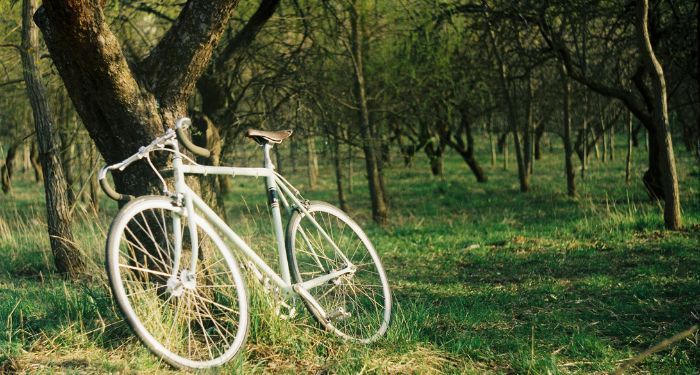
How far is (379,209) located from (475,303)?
665cm

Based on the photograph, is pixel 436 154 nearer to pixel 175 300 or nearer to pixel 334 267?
pixel 334 267

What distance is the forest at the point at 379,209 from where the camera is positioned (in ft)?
13.9

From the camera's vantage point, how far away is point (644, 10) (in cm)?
856

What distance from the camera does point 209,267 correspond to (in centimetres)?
398

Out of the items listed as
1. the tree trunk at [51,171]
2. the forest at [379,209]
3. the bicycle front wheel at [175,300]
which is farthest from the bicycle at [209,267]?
the tree trunk at [51,171]

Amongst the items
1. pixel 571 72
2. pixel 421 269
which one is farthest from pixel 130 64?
pixel 571 72

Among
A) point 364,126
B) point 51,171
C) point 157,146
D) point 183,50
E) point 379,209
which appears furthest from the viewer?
point 379,209

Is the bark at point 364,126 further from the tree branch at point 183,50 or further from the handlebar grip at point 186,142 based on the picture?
the handlebar grip at point 186,142

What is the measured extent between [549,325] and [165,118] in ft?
9.80

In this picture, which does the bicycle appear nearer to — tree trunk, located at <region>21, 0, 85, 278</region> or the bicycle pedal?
the bicycle pedal

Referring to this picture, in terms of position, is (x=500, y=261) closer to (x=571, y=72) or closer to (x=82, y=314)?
(x=571, y=72)

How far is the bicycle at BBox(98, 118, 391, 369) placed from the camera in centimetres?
359

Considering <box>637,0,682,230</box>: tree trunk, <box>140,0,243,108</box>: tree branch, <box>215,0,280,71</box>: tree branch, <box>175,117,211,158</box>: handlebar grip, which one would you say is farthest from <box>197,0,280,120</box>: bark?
<box>175,117,211,158</box>: handlebar grip

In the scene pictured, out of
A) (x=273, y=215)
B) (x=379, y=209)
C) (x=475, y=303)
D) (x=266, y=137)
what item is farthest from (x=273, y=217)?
(x=379, y=209)
